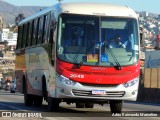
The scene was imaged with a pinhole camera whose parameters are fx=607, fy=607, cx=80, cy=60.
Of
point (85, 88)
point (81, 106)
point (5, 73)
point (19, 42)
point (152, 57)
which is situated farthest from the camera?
point (5, 73)

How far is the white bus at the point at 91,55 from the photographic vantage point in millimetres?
18719

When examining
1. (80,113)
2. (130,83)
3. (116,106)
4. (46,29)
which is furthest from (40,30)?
(130,83)

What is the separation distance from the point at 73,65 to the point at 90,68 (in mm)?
535

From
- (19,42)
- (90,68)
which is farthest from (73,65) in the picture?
(19,42)

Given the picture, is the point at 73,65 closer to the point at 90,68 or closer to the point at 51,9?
the point at 90,68

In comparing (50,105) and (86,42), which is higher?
(86,42)

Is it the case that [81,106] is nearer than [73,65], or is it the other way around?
[73,65]

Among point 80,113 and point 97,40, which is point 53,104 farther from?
point 97,40

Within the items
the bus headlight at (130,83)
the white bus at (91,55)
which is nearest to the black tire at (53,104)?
the white bus at (91,55)

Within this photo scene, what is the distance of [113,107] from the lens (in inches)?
806

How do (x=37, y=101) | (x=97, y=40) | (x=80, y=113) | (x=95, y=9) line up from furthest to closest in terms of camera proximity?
(x=37, y=101) → (x=80, y=113) → (x=95, y=9) → (x=97, y=40)

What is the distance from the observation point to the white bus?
18719mm

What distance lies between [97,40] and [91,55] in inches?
21.7

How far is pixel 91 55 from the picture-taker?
62.0ft
